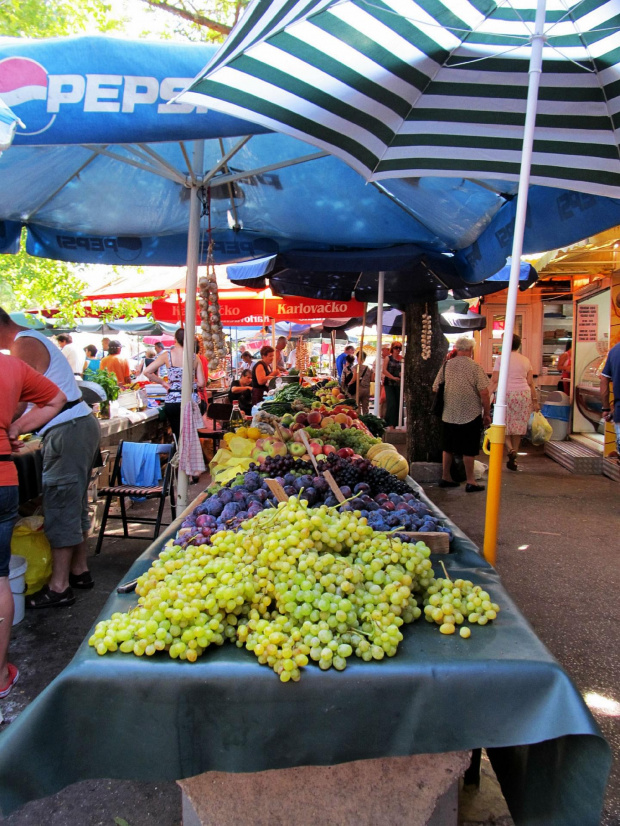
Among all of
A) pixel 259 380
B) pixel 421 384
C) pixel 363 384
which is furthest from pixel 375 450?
pixel 363 384

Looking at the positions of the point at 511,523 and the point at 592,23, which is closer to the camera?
the point at 592,23

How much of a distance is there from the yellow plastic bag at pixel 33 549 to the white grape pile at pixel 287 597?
8.67 ft

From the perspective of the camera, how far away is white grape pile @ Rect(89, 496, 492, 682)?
5.37 feet

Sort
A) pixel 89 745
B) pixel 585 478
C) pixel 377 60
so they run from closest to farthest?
pixel 89 745
pixel 377 60
pixel 585 478

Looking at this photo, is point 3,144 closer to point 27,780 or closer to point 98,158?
point 27,780

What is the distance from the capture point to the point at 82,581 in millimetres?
4348

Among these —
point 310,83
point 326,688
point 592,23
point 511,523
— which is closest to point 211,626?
point 326,688

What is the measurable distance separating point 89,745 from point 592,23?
11.8ft

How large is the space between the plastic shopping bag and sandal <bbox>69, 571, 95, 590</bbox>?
8.23m

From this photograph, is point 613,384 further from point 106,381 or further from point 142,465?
point 106,381

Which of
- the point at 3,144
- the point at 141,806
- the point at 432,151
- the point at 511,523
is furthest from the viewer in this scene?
the point at 511,523

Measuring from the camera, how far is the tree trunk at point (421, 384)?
337 inches

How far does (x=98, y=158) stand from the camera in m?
4.76

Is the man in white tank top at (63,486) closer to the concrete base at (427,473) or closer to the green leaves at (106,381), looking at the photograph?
the green leaves at (106,381)
